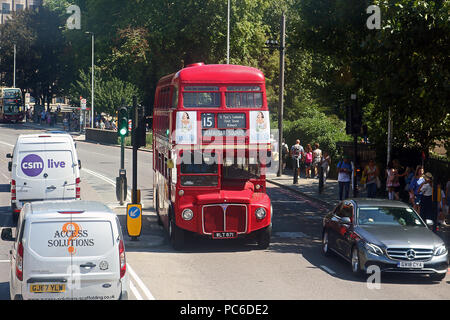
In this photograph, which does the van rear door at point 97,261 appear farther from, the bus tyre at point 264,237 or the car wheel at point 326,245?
the bus tyre at point 264,237

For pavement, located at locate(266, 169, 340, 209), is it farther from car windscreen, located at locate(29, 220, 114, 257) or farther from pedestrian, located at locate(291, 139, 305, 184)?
car windscreen, located at locate(29, 220, 114, 257)

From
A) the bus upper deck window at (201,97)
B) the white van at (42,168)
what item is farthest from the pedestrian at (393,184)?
the white van at (42,168)

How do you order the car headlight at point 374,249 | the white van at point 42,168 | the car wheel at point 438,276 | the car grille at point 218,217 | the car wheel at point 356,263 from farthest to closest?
the white van at point 42,168
the car grille at point 218,217
the car wheel at point 356,263
the car wheel at point 438,276
the car headlight at point 374,249

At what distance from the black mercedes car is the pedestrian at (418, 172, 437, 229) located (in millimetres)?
4592

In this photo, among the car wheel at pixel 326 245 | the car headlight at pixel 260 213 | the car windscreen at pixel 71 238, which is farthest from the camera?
the car headlight at pixel 260 213

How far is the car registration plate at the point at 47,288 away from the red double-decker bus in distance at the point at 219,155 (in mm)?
7470

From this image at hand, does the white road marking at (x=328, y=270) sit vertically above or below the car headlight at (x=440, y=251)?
below

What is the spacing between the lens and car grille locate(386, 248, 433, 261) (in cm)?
1456

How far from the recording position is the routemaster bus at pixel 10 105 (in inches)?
3275

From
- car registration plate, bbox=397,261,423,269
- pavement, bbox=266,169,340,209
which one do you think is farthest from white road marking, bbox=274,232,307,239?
pavement, bbox=266,169,340,209

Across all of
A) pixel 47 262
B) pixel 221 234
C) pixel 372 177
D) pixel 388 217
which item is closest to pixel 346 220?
pixel 388 217

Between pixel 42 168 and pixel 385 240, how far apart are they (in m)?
11.0
